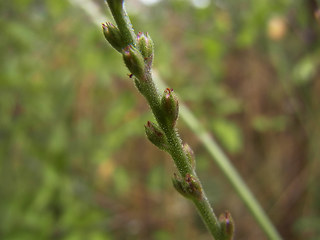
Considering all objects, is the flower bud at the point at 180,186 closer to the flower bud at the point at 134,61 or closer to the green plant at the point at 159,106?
the green plant at the point at 159,106

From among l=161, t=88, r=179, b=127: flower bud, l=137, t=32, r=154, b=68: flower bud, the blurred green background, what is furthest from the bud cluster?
the blurred green background

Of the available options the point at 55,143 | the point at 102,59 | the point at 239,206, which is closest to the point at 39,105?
Answer: the point at 55,143

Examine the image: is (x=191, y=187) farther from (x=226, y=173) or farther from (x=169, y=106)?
(x=226, y=173)

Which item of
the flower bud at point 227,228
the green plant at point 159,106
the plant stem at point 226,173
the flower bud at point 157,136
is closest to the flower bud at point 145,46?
the green plant at point 159,106

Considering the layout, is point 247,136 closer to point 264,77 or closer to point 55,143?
point 264,77

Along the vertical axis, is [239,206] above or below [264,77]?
below

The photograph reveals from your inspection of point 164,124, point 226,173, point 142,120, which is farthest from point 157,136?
point 142,120
